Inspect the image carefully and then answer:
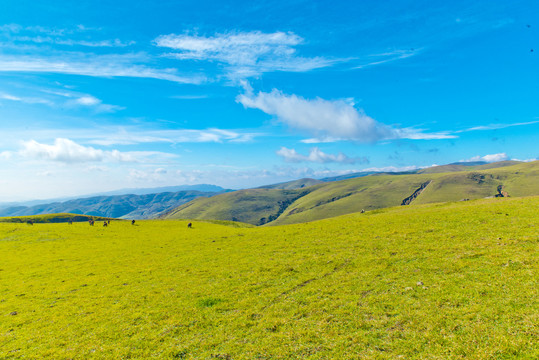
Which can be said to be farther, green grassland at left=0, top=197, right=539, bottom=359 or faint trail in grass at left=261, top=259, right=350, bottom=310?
faint trail in grass at left=261, top=259, right=350, bottom=310

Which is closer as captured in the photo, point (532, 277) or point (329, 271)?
point (532, 277)

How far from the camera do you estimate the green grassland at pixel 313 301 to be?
37.1 feet

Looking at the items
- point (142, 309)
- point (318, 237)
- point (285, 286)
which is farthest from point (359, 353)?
point (318, 237)

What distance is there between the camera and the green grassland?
37.1 ft

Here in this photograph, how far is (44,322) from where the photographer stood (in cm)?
1814

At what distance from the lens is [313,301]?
1653cm

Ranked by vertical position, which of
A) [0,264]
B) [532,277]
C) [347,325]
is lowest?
[0,264]

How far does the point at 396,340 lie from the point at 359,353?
1955 millimetres

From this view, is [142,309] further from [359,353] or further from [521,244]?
[521,244]

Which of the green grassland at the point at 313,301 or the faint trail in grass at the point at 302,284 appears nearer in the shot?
the green grassland at the point at 313,301

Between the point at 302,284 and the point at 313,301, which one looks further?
the point at 302,284

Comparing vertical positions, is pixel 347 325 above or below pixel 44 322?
above

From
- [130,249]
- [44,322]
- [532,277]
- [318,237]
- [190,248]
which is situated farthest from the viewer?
[130,249]

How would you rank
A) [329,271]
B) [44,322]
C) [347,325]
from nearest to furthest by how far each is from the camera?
[347,325], [44,322], [329,271]
